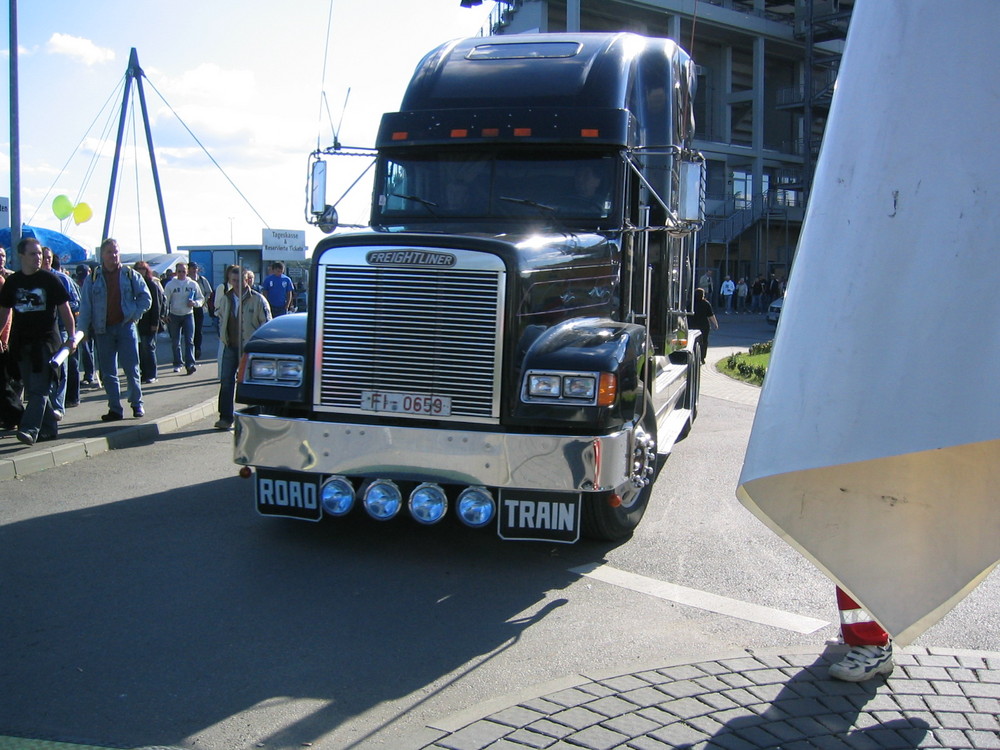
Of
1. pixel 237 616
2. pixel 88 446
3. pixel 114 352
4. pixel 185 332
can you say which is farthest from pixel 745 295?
pixel 237 616

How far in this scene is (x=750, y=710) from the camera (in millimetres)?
3844

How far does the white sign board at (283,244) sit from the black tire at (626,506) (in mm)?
21331

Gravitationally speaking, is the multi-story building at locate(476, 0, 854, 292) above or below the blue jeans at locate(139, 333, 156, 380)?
above

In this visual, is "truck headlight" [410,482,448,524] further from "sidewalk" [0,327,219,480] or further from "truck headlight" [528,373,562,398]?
"sidewalk" [0,327,219,480]

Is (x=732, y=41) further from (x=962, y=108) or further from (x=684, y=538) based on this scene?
(x=962, y=108)

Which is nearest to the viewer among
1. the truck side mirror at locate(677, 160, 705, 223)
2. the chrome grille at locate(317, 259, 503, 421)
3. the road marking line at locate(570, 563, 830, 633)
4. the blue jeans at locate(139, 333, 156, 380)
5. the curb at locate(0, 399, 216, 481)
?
the road marking line at locate(570, 563, 830, 633)

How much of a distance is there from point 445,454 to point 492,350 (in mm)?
689

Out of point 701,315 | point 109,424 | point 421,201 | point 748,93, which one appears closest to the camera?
point 421,201

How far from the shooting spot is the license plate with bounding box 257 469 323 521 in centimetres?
607

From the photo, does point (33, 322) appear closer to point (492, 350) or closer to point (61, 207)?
point (492, 350)

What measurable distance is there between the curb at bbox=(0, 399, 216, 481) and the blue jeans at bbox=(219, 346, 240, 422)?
703 millimetres

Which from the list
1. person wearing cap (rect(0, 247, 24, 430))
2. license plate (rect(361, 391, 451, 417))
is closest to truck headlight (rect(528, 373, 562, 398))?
license plate (rect(361, 391, 451, 417))

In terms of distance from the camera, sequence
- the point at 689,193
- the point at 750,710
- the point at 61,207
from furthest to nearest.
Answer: the point at 61,207
the point at 689,193
the point at 750,710

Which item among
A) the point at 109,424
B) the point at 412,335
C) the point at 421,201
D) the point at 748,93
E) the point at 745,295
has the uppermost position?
the point at 748,93
